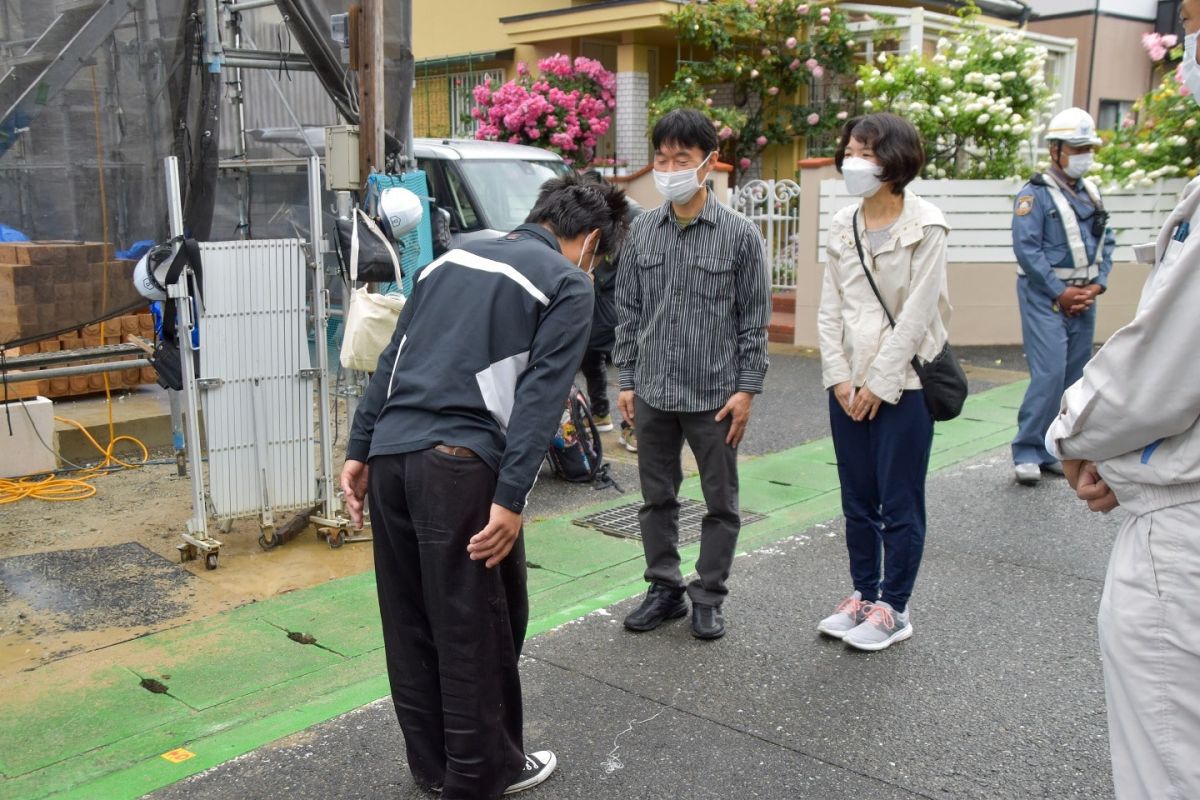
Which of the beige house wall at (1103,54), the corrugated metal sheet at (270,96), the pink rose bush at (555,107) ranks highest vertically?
the beige house wall at (1103,54)

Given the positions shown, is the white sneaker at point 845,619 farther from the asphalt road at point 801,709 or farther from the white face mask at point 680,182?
the white face mask at point 680,182

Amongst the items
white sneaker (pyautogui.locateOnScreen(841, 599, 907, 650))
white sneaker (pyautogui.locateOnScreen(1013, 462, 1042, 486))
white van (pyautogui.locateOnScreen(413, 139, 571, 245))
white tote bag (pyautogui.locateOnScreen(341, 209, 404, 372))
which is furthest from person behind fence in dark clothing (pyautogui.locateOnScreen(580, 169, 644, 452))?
white sneaker (pyautogui.locateOnScreen(841, 599, 907, 650))

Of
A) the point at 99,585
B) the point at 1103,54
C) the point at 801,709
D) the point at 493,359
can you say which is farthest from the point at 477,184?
the point at 1103,54

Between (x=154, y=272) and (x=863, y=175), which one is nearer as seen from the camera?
(x=863, y=175)

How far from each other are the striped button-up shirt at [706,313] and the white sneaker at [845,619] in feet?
3.19

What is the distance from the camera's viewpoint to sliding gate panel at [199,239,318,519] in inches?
193

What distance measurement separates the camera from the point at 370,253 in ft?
16.7

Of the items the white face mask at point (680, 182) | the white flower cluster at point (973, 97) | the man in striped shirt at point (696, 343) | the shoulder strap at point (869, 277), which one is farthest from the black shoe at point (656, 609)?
the white flower cluster at point (973, 97)

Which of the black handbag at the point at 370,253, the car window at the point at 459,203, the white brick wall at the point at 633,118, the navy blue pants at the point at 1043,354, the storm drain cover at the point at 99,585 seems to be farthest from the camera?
the white brick wall at the point at 633,118

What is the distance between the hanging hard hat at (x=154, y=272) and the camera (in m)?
4.88

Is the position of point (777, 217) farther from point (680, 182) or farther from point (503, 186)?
point (680, 182)

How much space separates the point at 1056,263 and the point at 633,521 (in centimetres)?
299

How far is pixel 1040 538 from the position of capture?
18.4 ft

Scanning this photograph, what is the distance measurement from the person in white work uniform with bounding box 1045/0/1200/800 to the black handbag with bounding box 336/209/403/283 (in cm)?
357
